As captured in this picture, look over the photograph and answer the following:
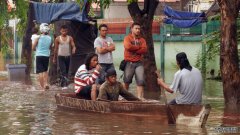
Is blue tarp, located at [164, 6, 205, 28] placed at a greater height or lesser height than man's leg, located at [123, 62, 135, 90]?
greater

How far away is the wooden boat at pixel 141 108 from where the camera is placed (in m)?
11.6

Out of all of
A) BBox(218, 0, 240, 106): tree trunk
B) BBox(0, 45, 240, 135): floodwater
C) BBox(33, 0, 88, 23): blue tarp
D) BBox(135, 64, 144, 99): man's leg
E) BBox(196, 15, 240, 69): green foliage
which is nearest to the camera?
BBox(0, 45, 240, 135): floodwater

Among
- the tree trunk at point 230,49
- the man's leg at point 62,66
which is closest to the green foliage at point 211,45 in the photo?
the man's leg at point 62,66

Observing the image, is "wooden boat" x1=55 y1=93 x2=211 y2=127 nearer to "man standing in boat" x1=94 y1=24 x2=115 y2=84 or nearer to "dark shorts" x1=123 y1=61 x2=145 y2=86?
"dark shorts" x1=123 y1=61 x2=145 y2=86

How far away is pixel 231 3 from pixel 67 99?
12.1 feet

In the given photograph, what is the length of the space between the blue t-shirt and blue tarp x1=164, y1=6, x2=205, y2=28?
960 centimetres

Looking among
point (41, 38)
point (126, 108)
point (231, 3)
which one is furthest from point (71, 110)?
point (41, 38)

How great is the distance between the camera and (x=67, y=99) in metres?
14.0

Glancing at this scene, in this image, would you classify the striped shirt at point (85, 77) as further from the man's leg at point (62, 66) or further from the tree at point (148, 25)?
the man's leg at point (62, 66)

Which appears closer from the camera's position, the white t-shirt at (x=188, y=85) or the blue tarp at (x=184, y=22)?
the white t-shirt at (x=188, y=85)

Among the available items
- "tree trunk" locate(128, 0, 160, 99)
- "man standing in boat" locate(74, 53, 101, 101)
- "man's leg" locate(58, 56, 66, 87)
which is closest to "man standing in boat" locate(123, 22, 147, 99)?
"man standing in boat" locate(74, 53, 101, 101)

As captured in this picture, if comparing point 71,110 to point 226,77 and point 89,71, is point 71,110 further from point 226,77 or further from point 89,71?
point 226,77

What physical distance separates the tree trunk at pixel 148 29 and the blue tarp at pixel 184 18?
9.41 metres

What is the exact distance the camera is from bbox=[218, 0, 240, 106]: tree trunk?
46.2ft
